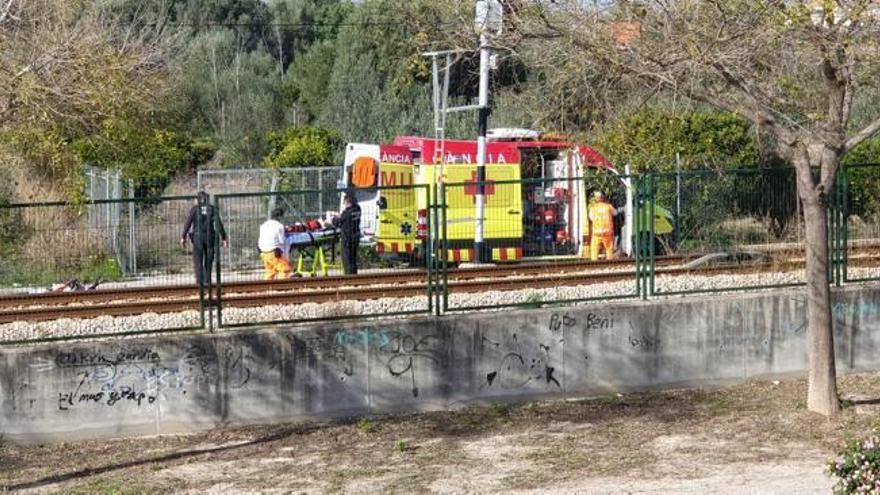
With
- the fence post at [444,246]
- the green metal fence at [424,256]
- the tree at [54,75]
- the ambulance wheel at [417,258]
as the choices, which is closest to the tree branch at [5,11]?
the tree at [54,75]

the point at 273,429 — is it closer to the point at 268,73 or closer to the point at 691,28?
the point at 691,28

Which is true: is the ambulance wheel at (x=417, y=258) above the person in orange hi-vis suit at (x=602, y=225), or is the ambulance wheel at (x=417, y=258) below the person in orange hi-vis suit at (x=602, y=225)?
below

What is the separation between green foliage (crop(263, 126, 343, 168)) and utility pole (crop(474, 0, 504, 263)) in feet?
36.9

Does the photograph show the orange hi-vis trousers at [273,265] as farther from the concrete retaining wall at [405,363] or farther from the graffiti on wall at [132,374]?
the graffiti on wall at [132,374]

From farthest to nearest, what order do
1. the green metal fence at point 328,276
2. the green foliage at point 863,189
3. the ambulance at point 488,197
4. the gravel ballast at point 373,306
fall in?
the ambulance at point 488,197 → the green foliage at point 863,189 → the green metal fence at point 328,276 → the gravel ballast at point 373,306

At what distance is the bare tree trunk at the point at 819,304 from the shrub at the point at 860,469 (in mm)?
5172

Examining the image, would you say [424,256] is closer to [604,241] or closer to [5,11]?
[604,241]

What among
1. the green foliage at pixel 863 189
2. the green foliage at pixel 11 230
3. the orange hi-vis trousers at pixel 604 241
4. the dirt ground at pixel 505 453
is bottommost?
the dirt ground at pixel 505 453

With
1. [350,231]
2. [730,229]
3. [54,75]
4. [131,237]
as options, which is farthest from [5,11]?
[730,229]

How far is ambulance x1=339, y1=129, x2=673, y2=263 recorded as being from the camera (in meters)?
17.1

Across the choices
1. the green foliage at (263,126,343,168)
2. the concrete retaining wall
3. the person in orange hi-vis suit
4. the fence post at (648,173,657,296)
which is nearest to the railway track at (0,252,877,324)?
the fence post at (648,173,657,296)

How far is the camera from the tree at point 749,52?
40.4 ft

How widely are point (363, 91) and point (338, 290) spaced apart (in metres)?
28.6

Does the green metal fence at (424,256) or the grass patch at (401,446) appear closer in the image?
the grass patch at (401,446)
